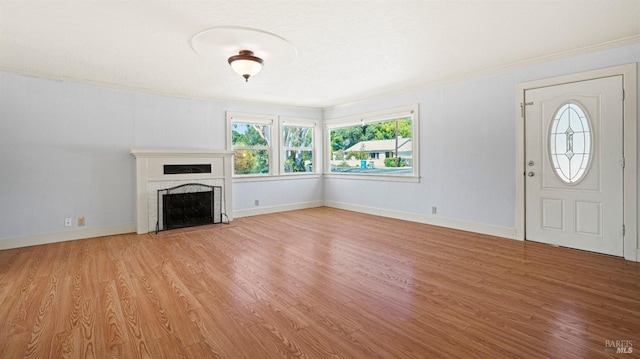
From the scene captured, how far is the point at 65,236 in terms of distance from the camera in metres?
4.49

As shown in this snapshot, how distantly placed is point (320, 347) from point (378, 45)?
2.97 m

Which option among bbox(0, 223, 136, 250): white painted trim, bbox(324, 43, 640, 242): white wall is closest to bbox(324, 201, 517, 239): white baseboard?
bbox(324, 43, 640, 242): white wall

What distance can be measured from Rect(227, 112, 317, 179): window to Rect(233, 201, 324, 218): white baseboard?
693mm

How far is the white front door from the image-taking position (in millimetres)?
3416

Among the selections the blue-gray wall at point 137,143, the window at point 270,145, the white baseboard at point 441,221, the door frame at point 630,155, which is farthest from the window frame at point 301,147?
the door frame at point 630,155

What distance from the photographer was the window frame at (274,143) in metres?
6.21

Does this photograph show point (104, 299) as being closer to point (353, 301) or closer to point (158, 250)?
point (158, 250)

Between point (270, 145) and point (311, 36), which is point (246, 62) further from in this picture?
point (270, 145)

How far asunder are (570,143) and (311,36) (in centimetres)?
335

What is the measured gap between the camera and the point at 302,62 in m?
3.90

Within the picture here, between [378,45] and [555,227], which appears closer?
[378,45]

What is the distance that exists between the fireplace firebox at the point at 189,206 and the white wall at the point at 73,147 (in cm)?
50

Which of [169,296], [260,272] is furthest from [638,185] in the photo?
[169,296]

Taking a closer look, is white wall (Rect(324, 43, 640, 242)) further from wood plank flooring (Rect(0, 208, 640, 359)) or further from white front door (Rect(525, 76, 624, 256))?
wood plank flooring (Rect(0, 208, 640, 359))
